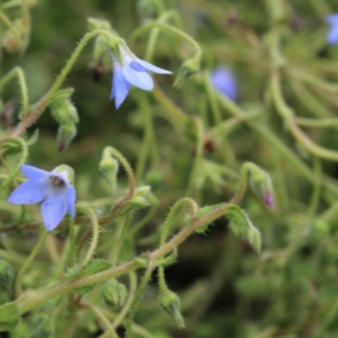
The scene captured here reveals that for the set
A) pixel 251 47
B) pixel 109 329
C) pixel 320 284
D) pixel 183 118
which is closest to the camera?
pixel 109 329

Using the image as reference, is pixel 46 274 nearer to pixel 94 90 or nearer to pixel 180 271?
pixel 180 271

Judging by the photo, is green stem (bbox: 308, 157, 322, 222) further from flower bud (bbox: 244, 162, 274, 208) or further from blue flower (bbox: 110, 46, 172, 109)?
blue flower (bbox: 110, 46, 172, 109)

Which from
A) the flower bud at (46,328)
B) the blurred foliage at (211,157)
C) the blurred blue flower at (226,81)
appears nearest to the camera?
the flower bud at (46,328)

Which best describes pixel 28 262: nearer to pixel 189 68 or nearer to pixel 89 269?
pixel 89 269

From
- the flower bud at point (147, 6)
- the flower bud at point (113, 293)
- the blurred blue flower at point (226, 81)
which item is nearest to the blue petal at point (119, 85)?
the flower bud at point (113, 293)

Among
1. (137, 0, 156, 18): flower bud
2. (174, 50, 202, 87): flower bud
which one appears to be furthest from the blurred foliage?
(174, 50, 202, 87): flower bud

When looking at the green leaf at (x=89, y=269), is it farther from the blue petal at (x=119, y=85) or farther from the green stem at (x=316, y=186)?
the green stem at (x=316, y=186)

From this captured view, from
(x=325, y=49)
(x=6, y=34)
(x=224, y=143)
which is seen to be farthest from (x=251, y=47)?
(x=6, y=34)
